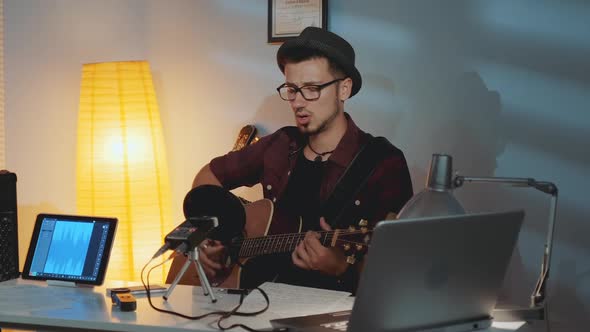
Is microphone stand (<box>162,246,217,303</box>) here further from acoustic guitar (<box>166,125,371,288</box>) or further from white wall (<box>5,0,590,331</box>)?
white wall (<box>5,0,590,331</box>)

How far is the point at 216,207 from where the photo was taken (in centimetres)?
237

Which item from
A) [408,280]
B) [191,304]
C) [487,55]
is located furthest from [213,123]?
[408,280]

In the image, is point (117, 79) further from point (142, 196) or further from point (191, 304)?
point (191, 304)

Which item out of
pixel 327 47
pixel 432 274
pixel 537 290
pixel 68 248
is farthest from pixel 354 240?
pixel 68 248

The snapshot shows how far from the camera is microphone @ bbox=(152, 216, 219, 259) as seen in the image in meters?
2.00

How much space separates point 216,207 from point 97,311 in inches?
21.9

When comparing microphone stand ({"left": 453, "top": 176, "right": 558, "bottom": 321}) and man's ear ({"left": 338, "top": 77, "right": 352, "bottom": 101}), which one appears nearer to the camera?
microphone stand ({"left": 453, "top": 176, "right": 558, "bottom": 321})

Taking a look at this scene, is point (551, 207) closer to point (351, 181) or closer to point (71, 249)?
point (351, 181)

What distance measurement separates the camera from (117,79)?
3.16m

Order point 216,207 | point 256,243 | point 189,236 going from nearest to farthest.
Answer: point 189,236 → point 216,207 → point 256,243

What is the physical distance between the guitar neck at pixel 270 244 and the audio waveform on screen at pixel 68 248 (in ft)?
1.71

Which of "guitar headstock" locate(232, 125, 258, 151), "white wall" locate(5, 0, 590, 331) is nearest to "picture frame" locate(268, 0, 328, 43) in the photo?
"white wall" locate(5, 0, 590, 331)

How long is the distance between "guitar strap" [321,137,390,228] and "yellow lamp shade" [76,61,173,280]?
3.01 feet

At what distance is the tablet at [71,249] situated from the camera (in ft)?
7.34
